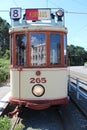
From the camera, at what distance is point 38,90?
1113cm

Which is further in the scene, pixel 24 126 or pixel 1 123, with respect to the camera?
pixel 24 126

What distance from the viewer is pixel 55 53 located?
1138cm

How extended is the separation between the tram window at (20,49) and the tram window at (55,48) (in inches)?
32.1

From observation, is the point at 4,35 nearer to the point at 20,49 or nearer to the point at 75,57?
the point at 75,57

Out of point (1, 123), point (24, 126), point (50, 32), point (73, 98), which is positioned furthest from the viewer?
point (73, 98)

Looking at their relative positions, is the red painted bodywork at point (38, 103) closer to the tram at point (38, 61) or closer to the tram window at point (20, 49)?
the tram at point (38, 61)

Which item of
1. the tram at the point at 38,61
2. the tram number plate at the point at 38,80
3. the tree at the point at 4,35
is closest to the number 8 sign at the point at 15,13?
the tram at the point at 38,61

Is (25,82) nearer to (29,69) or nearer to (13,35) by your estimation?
(29,69)

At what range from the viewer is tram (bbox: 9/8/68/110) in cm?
1109

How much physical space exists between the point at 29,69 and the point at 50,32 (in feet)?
4.20

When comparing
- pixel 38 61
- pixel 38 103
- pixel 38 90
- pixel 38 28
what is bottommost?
pixel 38 103

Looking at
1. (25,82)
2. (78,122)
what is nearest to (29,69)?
(25,82)

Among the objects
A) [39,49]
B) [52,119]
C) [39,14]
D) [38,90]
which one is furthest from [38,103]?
[39,14]

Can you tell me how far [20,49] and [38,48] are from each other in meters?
0.61
